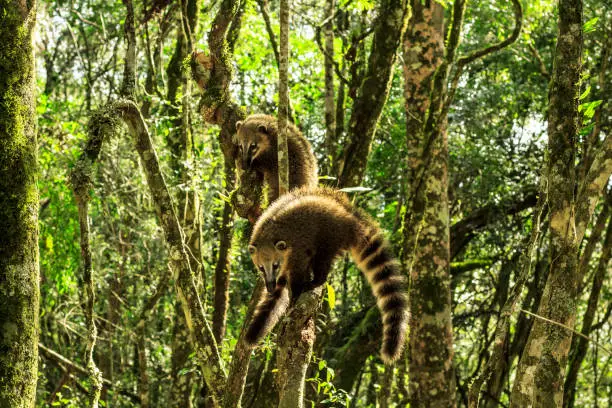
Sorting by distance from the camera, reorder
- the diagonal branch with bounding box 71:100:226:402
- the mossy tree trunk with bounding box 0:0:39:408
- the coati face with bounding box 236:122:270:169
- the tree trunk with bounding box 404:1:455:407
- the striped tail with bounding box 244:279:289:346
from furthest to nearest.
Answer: the tree trunk with bounding box 404:1:455:407 < the coati face with bounding box 236:122:270:169 < the diagonal branch with bounding box 71:100:226:402 < the striped tail with bounding box 244:279:289:346 < the mossy tree trunk with bounding box 0:0:39:408

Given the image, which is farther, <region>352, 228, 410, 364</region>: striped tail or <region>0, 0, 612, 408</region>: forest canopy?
<region>352, 228, 410, 364</region>: striped tail

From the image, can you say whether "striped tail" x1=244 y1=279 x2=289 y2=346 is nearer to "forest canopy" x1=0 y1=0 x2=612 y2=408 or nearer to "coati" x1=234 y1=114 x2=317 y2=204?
"forest canopy" x1=0 y1=0 x2=612 y2=408

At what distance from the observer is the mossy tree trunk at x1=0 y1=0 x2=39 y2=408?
3045 mm

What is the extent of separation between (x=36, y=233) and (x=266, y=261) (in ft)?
4.39

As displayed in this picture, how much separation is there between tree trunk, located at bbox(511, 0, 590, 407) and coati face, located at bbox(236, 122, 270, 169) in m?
1.80

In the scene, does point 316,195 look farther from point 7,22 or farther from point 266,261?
point 7,22

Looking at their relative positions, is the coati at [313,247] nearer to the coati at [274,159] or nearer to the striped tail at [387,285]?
the striped tail at [387,285]

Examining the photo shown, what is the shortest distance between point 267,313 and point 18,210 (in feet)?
4.57

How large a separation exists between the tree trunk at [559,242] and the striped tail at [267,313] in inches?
49.7

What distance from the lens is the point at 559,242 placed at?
143 inches

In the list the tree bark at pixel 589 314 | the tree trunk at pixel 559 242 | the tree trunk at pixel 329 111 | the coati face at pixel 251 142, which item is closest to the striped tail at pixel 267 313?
the coati face at pixel 251 142

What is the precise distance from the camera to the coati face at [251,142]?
455cm

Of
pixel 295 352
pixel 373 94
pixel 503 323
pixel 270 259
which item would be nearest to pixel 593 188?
pixel 503 323

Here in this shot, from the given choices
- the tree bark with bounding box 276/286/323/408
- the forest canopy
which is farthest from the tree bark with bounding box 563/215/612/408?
the tree bark with bounding box 276/286/323/408
